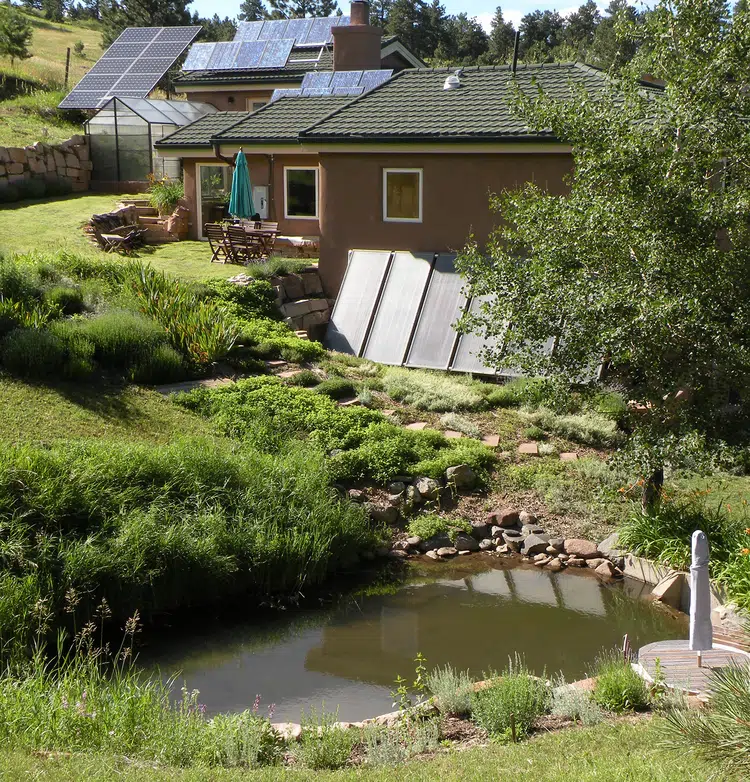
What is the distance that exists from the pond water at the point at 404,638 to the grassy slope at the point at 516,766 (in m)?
2.16

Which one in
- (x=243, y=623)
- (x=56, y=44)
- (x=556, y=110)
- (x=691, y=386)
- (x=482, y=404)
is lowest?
(x=243, y=623)

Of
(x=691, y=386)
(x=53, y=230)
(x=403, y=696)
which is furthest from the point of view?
(x=53, y=230)

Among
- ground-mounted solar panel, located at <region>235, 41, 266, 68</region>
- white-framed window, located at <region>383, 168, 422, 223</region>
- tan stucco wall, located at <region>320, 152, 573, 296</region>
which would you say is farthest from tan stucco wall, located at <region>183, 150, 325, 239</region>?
ground-mounted solar panel, located at <region>235, 41, 266, 68</region>

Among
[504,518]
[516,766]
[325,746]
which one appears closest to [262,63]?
[504,518]

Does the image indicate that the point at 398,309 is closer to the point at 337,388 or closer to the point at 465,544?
the point at 337,388

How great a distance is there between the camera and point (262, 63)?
3412 centimetres

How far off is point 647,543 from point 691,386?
2227 mm

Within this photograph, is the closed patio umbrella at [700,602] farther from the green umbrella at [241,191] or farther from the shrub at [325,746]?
the green umbrella at [241,191]

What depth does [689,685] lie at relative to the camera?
22.0 ft

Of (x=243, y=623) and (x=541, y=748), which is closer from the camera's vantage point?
(x=541, y=748)

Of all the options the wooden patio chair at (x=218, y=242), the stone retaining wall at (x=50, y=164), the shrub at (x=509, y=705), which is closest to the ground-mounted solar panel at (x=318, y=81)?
the wooden patio chair at (x=218, y=242)

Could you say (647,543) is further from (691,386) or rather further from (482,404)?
(482,404)

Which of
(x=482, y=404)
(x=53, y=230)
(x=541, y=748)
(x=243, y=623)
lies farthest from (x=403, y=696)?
(x=53, y=230)

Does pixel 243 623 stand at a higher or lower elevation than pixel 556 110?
lower
